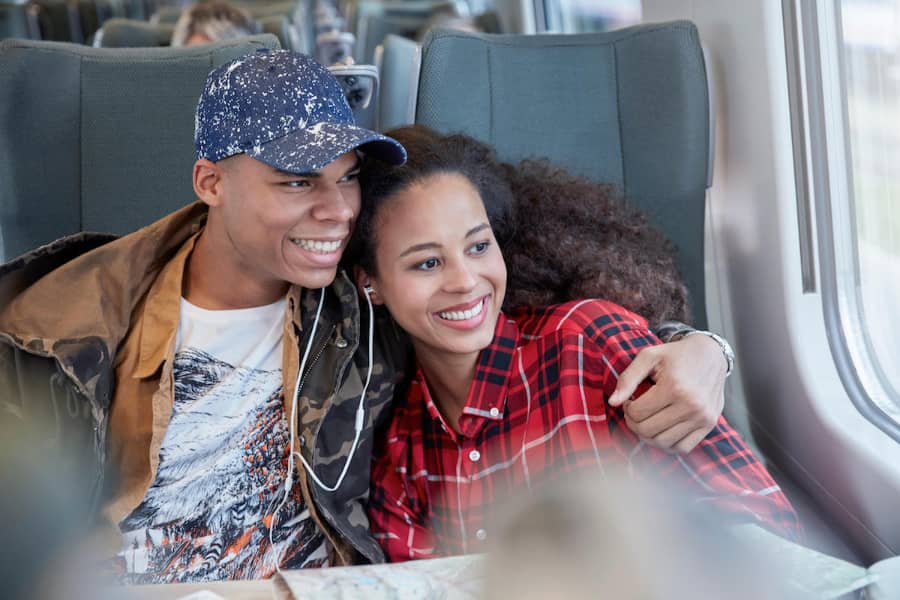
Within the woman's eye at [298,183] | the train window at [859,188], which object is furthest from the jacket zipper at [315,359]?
the train window at [859,188]

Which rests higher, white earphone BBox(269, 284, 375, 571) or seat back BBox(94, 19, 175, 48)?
seat back BBox(94, 19, 175, 48)

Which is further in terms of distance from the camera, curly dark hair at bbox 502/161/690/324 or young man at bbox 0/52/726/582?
curly dark hair at bbox 502/161/690/324

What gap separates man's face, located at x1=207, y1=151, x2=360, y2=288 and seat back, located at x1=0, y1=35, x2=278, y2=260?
1.78ft

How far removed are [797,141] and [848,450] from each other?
26.2 inches

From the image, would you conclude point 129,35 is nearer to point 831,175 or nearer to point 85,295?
point 85,295

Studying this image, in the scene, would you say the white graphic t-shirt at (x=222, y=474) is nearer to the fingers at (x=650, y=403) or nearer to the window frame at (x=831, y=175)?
the fingers at (x=650, y=403)

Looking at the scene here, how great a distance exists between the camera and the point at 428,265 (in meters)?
1.54

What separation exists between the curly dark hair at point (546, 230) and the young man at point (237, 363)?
2.5 inches

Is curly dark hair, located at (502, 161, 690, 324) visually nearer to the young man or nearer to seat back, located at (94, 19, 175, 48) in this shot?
the young man

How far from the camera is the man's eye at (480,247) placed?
1.55 meters

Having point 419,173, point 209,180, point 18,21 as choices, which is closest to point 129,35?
point 18,21

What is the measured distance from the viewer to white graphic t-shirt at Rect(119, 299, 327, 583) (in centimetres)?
152

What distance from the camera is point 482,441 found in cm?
156

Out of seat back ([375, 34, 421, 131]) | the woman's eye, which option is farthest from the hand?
seat back ([375, 34, 421, 131])
